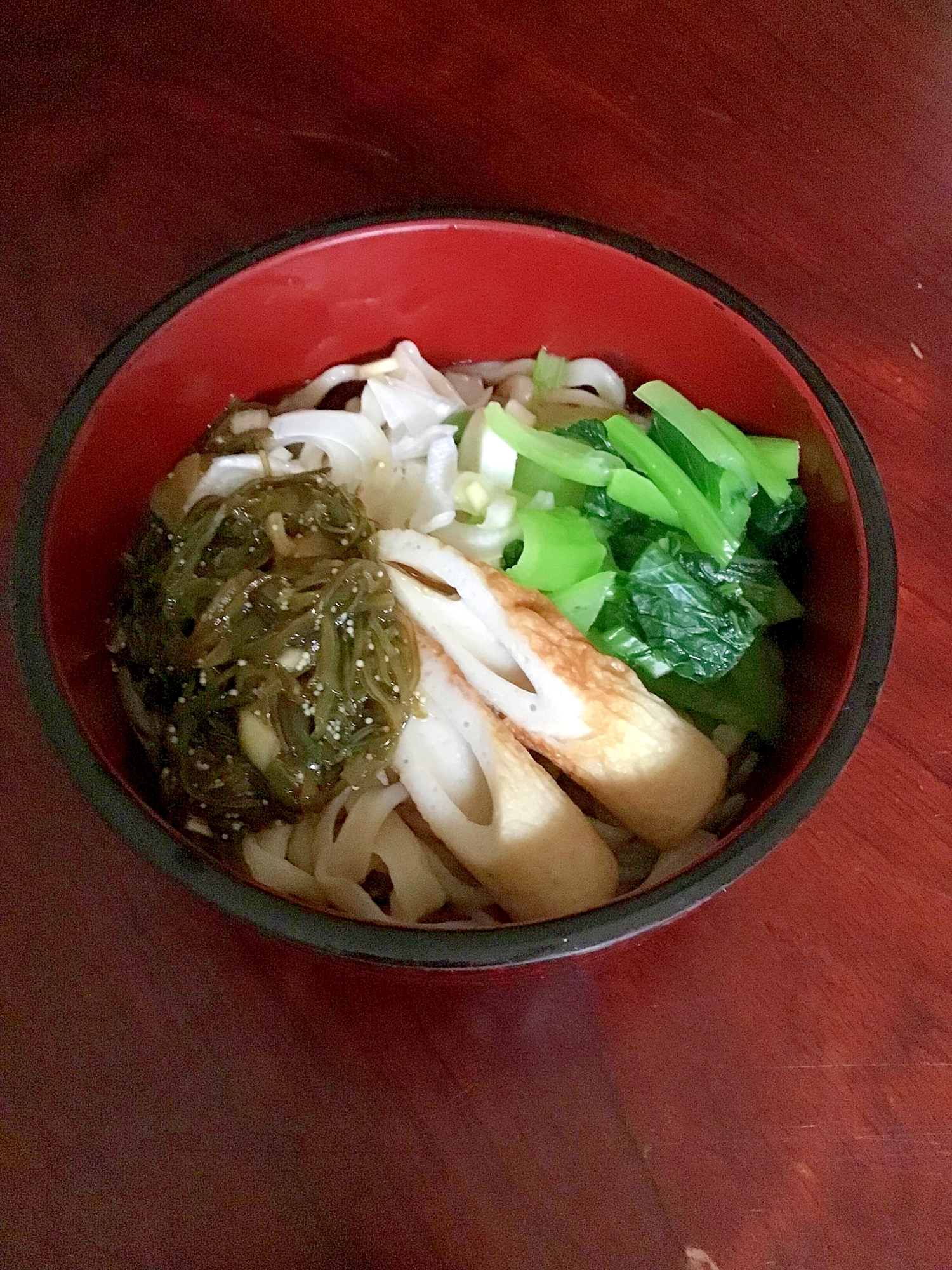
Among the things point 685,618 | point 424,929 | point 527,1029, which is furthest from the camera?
point 685,618

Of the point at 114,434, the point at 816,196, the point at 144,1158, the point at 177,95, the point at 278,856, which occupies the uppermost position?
the point at 816,196

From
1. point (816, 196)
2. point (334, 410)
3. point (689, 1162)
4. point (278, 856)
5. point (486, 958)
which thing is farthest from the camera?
point (816, 196)

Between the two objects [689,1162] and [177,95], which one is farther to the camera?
[177,95]

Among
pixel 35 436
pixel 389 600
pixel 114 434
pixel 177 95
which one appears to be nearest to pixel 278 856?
pixel 389 600

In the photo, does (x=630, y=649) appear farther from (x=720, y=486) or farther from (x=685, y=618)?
(x=720, y=486)

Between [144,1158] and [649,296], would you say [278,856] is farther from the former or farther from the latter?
[649,296]

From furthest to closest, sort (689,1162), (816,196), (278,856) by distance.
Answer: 1. (816,196)
2. (278,856)
3. (689,1162)

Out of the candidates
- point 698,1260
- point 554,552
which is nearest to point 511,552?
point 554,552

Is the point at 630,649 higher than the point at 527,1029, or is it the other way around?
the point at 630,649
